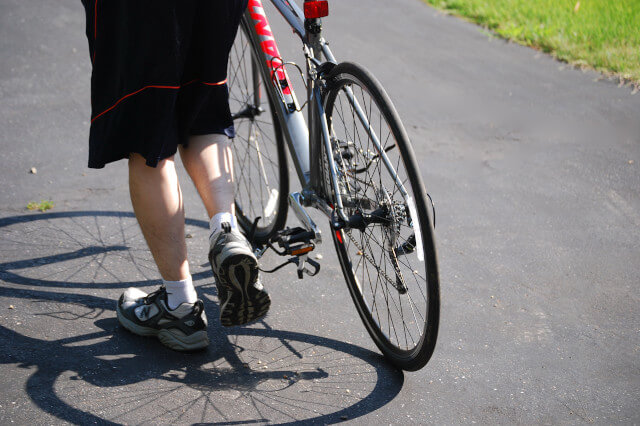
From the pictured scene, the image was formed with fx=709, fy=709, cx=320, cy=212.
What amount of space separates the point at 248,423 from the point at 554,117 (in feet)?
11.5

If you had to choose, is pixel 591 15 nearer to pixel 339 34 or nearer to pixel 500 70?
pixel 500 70

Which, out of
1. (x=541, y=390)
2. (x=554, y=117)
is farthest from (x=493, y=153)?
(x=541, y=390)

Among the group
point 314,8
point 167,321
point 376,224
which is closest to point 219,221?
point 167,321

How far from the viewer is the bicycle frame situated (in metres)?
2.60

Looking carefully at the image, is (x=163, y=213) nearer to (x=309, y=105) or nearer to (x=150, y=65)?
(x=150, y=65)

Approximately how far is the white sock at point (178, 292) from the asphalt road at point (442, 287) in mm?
190

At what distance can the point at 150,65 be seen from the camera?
7.29ft

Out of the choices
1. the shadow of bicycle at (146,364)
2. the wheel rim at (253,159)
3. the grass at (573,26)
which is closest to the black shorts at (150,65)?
the shadow of bicycle at (146,364)

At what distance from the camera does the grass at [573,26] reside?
5.79 m

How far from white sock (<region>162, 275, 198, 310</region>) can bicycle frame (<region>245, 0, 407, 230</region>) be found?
510mm

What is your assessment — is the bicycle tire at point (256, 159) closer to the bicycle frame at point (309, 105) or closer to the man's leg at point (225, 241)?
the bicycle frame at point (309, 105)

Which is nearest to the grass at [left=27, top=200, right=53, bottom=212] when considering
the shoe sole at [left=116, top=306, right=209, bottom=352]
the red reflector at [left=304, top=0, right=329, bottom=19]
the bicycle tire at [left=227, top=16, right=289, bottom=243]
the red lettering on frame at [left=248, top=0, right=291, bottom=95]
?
the bicycle tire at [left=227, top=16, right=289, bottom=243]

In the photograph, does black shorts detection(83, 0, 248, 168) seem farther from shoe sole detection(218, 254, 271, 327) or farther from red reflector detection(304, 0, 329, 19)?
shoe sole detection(218, 254, 271, 327)

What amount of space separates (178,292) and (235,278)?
329mm
